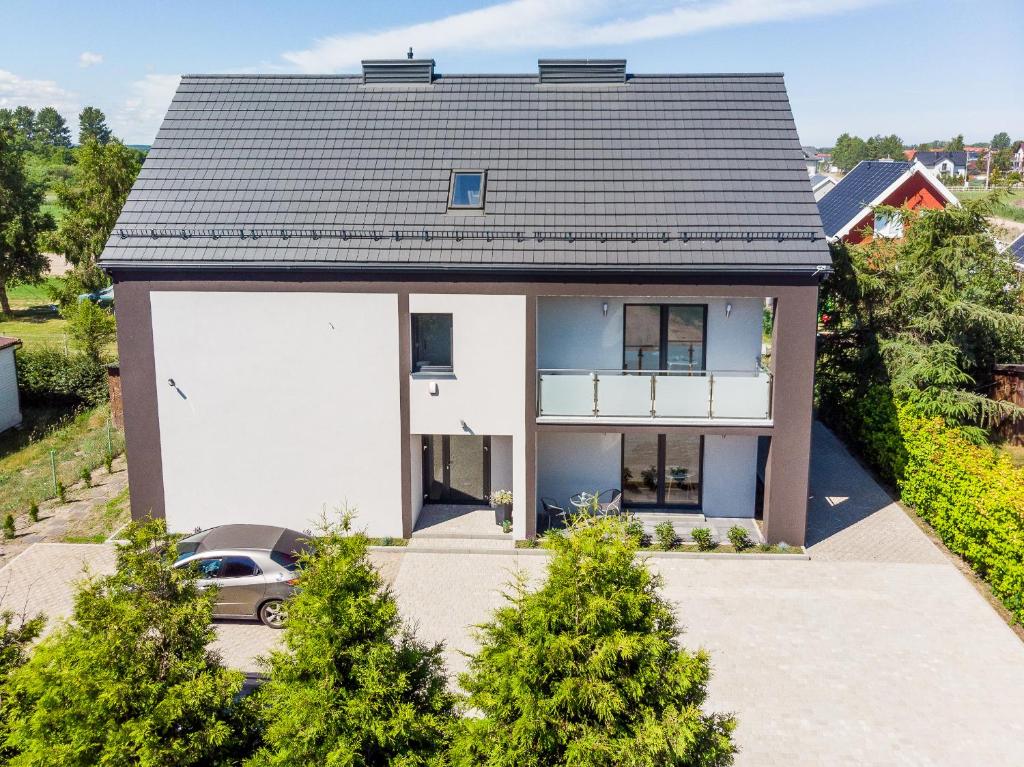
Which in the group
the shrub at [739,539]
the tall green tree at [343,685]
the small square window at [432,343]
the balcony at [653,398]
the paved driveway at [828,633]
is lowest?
the paved driveway at [828,633]

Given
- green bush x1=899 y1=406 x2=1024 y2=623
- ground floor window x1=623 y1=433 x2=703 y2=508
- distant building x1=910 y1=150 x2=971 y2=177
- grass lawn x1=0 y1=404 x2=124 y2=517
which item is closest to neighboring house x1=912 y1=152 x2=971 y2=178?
distant building x1=910 y1=150 x2=971 y2=177

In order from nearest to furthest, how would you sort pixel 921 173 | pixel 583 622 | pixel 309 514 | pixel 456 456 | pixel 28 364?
pixel 583 622
pixel 309 514
pixel 456 456
pixel 28 364
pixel 921 173

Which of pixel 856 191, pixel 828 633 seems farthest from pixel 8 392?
pixel 856 191

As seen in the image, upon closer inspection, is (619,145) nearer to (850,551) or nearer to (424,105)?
(424,105)

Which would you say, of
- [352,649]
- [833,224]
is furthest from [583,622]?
[833,224]

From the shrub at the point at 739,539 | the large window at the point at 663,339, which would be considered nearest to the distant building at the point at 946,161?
the large window at the point at 663,339

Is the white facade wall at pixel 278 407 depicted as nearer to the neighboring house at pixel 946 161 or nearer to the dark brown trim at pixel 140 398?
the dark brown trim at pixel 140 398
